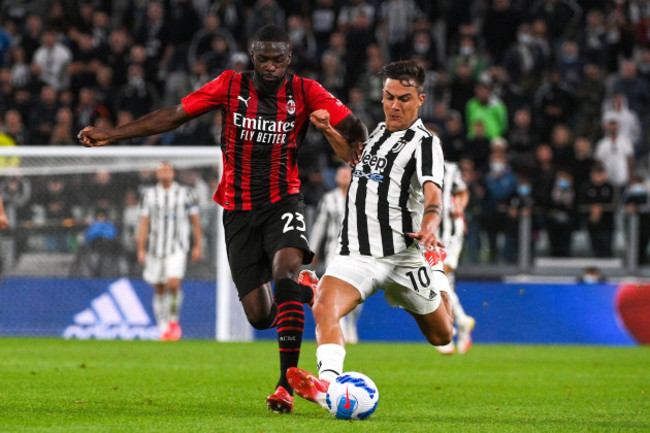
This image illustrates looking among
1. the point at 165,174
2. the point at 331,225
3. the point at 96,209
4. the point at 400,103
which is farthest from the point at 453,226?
the point at 400,103

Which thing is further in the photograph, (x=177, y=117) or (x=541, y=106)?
(x=541, y=106)

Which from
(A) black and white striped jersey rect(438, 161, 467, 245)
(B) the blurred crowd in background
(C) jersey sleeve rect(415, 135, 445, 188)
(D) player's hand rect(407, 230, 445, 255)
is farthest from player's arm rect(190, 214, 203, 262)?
(D) player's hand rect(407, 230, 445, 255)

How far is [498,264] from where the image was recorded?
611 inches

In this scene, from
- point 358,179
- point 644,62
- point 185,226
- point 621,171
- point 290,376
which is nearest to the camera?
point 290,376

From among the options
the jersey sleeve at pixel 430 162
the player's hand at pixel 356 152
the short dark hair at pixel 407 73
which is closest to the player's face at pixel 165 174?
the player's hand at pixel 356 152

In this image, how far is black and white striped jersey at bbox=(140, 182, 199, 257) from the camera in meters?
15.2

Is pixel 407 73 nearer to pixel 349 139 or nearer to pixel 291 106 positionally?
pixel 349 139

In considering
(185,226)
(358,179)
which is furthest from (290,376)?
(185,226)

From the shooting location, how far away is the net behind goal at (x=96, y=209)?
14.8 m

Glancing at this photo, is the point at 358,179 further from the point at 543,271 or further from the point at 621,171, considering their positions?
the point at 621,171

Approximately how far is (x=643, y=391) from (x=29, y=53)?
1352 centimetres

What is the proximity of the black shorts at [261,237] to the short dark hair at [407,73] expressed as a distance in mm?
1039

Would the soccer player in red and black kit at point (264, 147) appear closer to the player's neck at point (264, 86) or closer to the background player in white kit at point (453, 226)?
the player's neck at point (264, 86)

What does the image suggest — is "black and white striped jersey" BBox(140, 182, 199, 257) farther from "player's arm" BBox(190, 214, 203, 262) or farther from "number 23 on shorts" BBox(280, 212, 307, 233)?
"number 23 on shorts" BBox(280, 212, 307, 233)
